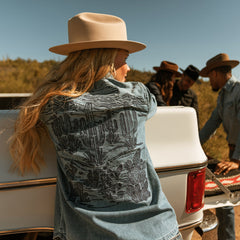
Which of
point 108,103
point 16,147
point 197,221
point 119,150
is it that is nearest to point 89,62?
point 108,103

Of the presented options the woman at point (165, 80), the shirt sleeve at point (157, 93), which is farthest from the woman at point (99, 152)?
the woman at point (165, 80)

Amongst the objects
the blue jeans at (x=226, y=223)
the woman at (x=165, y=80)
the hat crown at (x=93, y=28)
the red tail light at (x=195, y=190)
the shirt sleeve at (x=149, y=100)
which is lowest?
the blue jeans at (x=226, y=223)

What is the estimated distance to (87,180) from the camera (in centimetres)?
101

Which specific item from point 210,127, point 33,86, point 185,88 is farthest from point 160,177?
point 33,86

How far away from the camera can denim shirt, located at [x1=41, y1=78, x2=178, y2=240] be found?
38.8 inches

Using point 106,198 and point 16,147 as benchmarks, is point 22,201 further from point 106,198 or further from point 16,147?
point 106,198

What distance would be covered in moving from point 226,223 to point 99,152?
1758mm

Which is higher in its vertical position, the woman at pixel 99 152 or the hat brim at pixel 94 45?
the hat brim at pixel 94 45

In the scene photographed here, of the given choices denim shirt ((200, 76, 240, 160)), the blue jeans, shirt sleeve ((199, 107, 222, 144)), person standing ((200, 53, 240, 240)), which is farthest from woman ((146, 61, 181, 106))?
the blue jeans

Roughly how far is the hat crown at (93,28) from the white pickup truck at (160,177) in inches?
19.5

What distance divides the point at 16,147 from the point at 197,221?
1197 mm

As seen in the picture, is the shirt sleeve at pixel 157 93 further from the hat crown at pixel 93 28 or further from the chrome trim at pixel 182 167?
the hat crown at pixel 93 28

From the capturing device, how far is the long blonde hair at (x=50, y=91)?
41.9 inches

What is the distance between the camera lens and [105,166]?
99 cm
